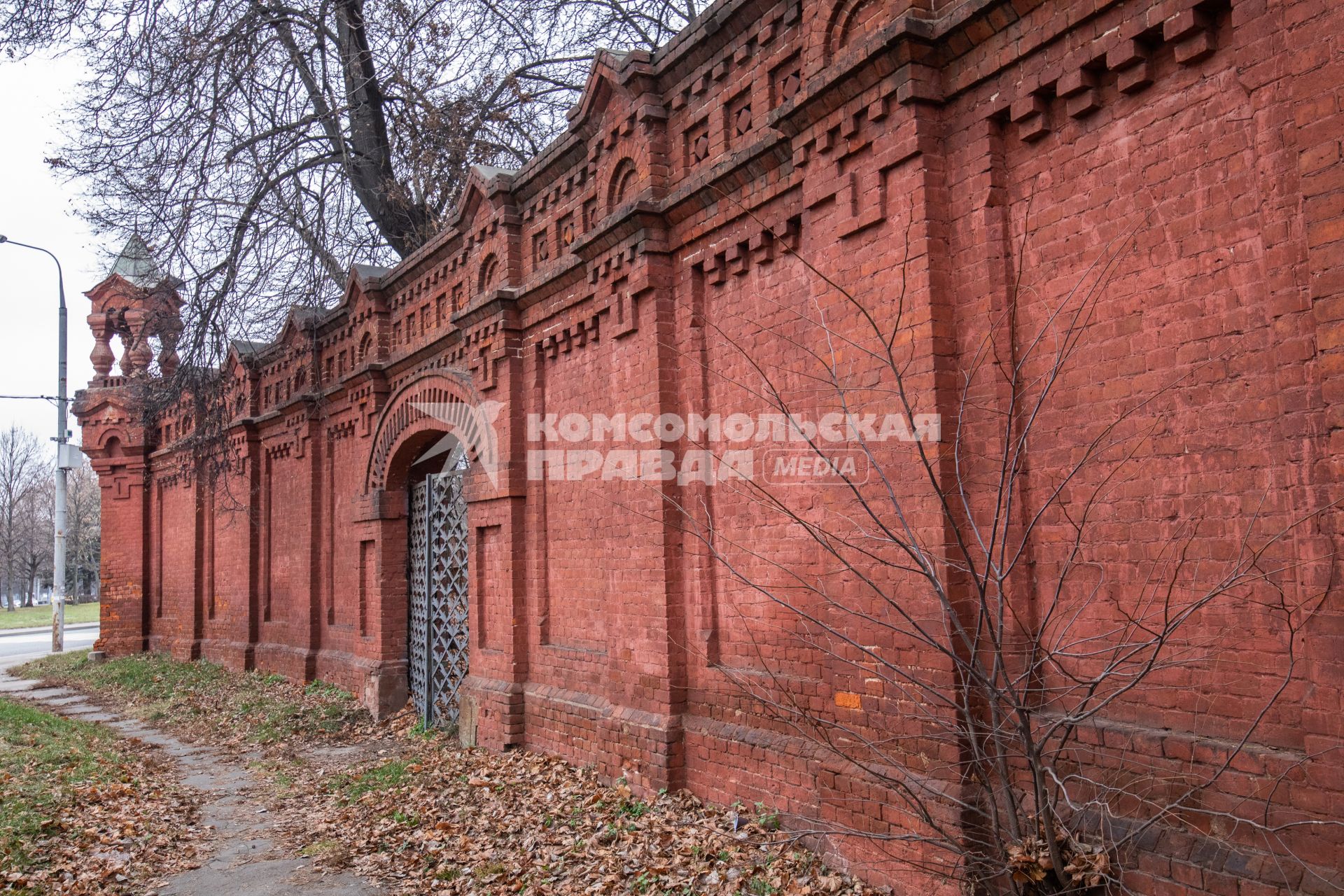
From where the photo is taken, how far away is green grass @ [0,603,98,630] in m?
40.6

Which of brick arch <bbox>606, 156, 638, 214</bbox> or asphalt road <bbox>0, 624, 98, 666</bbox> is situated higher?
brick arch <bbox>606, 156, 638, 214</bbox>

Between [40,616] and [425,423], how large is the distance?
151 ft

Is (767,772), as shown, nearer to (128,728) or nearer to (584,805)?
(584,805)

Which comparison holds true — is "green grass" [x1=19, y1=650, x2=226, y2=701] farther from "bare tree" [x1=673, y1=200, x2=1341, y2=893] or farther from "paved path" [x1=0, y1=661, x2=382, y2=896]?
"bare tree" [x1=673, y1=200, x2=1341, y2=893]

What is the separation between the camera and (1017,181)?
4.73m

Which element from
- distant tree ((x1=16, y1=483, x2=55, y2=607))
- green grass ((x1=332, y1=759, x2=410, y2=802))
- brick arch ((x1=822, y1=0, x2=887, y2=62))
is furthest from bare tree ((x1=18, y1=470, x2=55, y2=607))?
brick arch ((x1=822, y1=0, x2=887, y2=62))

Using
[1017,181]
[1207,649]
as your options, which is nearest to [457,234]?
[1017,181]

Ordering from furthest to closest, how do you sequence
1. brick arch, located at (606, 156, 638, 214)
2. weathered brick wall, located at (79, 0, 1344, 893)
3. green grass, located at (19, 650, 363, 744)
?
green grass, located at (19, 650, 363, 744)
brick arch, located at (606, 156, 638, 214)
weathered brick wall, located at (79, 0, 1344, 893)

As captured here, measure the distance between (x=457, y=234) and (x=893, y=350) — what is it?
675 centimetres

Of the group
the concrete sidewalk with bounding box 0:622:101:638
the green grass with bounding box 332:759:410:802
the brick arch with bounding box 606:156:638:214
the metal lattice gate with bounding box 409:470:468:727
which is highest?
the brick arch with bounding box 606:156:638:214

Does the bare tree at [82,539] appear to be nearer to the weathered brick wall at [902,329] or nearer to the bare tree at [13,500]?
the bare tree at [13,500]

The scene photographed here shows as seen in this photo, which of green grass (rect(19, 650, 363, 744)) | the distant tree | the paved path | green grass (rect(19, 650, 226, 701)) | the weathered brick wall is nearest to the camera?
the weathered brick wall

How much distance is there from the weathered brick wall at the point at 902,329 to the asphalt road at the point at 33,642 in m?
20.7

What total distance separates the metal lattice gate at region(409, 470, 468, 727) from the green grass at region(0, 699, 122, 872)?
3203 millimetres
